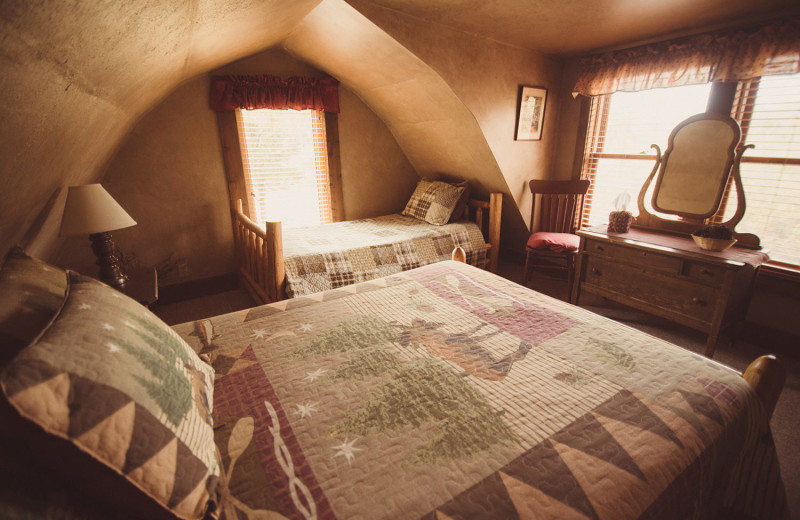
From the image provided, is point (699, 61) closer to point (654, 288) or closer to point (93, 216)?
point (654, 288)

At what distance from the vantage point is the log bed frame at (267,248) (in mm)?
2389

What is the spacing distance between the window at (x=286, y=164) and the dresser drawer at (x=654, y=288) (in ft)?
8.73

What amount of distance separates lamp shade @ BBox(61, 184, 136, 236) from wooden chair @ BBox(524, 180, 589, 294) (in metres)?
2.96

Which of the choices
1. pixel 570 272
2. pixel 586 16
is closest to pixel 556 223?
pixel 570 272

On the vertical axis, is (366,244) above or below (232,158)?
below

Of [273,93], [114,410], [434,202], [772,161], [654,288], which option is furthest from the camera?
[434,202]

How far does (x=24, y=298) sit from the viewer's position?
2.83 ft

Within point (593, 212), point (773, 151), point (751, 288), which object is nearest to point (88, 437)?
point (751, 288)

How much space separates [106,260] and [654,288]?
10.8 ft

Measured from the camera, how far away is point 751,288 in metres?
2.36

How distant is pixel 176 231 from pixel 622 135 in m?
4.04

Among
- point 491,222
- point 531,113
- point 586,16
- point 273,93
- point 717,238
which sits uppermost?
point 586,16

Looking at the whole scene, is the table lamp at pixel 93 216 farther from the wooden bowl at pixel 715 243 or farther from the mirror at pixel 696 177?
the mirror at pixel 696 177

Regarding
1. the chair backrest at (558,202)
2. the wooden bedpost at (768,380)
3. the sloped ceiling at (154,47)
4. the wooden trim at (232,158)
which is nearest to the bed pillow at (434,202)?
the sloped ceiling at (154,47)
